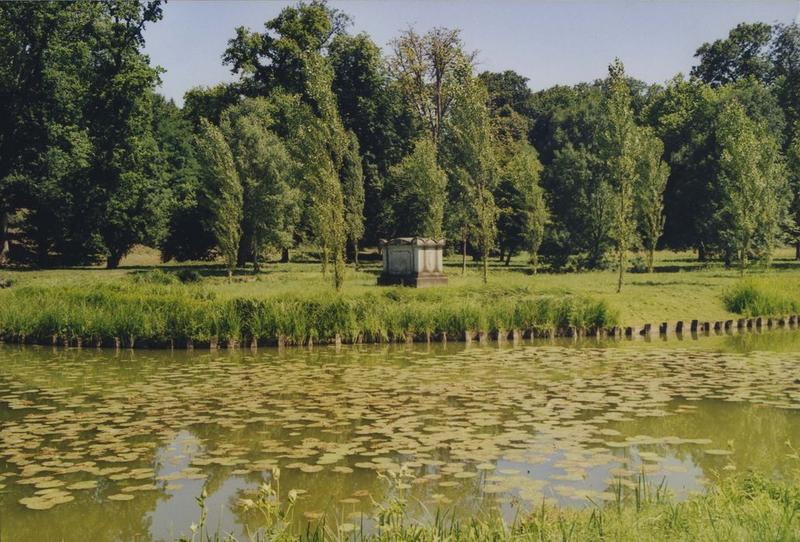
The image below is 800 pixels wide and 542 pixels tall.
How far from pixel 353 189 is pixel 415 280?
51.6ft

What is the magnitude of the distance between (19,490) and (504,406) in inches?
269

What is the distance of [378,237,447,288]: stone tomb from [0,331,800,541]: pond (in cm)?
1612

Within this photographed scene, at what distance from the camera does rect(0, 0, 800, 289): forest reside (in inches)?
1583

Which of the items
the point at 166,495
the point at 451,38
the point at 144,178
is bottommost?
the point at 166,495

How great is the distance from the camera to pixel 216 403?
40.3 ft

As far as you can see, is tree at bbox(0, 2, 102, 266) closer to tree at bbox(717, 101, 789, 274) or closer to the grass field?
the grass field

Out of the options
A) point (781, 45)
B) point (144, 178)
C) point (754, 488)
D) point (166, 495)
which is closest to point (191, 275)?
point (144, 178)

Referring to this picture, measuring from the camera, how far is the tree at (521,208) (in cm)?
4378

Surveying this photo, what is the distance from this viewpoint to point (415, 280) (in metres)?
33.2

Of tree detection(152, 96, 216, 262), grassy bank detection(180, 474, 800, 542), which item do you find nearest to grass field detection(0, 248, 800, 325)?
tree detection(152, 96, 216, 262)

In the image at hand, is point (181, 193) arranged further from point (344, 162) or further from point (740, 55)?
point (740, 55)

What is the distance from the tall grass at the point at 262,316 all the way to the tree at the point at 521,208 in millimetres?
Result: 20871

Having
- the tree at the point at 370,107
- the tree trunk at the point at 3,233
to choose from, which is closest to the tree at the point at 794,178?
the tree at the point at 370,107

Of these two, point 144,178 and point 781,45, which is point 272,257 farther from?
point 781,45
